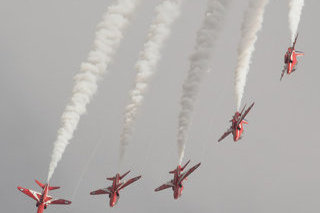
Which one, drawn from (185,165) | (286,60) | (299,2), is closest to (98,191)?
(185,165)

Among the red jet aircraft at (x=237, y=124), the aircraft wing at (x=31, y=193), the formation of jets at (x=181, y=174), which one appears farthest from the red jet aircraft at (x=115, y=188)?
the red jet aircraft at (x=237, y=124)

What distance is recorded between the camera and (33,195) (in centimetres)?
4509

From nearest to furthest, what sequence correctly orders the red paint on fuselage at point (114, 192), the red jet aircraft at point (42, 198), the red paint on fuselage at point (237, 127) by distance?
the red jet aircraft at point (42, 198) → the red paint on fuselage at point (237, 127) → the red paint on fuselage at point (114, 192)

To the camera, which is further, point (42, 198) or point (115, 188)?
point (115, 188)

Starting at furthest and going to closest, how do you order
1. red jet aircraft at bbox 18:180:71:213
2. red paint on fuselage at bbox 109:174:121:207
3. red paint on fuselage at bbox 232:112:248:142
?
1. red paint on fuselage at bbox 109:174:121:207
2. red paint on fuselage at bbox 232:112:248:142
3. red jet aircraft at bbox 18:180:71:213

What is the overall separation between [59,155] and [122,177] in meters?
12.6

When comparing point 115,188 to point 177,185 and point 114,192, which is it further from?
point 177,185

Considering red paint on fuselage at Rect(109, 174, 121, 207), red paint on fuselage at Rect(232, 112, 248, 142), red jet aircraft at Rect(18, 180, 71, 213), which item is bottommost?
red jet aircraft at Rect(18, 180, 71, 213)

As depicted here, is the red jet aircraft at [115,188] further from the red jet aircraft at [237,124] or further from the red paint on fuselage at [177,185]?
the red jet aircraft at [237,124]

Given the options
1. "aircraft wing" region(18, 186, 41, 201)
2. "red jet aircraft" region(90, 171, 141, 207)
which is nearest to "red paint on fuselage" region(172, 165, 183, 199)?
"red jet aircraft" region(90, 171, 141, 207)

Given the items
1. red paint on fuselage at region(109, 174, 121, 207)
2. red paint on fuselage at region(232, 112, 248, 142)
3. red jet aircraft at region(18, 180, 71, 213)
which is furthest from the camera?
red paint on fuselage at region(109, 174, 121, 207)

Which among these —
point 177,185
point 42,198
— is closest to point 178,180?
point 177,185

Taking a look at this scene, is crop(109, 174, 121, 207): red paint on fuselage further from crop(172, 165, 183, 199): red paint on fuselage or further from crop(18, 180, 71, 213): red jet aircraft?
crop(172, 165, 183, 199): red paint on fuselage

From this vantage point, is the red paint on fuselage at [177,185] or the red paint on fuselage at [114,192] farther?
the red paint on fuselage at [114,192]
